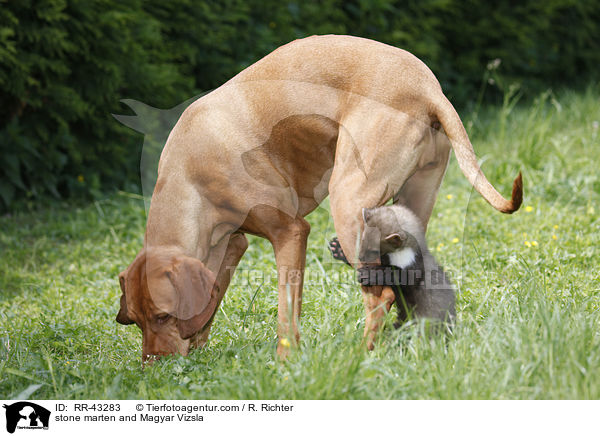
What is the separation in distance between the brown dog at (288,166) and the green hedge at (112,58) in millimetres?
3570

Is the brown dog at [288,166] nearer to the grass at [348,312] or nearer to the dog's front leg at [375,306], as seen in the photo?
the dog's front leg at [375,306]

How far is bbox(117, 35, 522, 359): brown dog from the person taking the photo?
3.13m

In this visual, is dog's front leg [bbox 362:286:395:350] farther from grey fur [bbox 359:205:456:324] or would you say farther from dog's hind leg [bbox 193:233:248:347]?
dog's hind leg [bbox 193:233:248:347]

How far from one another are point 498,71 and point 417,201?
25.2 ft

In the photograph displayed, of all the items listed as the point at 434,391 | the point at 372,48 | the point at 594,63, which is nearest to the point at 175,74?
the point at 372,48

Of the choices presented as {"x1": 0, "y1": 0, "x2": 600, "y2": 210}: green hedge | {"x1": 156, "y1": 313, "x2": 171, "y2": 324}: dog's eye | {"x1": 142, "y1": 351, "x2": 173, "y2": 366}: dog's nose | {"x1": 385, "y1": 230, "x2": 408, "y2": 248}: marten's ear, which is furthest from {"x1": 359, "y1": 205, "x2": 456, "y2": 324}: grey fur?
{"x1": 0, "y1": 0, "x2": 600, "y2": 210}: green hedge

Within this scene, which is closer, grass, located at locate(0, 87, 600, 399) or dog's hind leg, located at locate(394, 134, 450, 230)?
grass, located at locate(0, 87, 600, 399)

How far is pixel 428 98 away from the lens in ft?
10.4

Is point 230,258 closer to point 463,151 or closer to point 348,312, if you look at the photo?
point 348,312

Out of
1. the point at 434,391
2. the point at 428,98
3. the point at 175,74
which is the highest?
the point at 175,74

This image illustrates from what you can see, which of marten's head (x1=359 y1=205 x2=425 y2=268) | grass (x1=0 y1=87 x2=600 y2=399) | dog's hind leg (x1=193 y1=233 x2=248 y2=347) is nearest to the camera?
grass (x1=0 y1=87 x2=600 y2=399)

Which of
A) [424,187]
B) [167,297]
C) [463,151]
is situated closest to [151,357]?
[167,297]

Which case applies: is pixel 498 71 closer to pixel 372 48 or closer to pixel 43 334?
pixel 372 48
